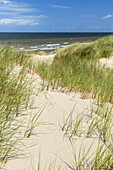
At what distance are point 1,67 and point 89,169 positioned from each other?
65.9 inches

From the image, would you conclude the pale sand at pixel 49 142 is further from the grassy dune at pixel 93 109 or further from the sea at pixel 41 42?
the sea at pixel 41 42

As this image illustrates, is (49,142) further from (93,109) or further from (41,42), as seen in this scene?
(41,42)

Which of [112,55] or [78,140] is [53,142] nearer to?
[78,140]

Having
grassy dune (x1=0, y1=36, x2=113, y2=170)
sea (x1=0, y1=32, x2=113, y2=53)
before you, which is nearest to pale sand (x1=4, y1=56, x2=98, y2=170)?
grassy dune (x1=0, y1=36, x2=113, y2=170)

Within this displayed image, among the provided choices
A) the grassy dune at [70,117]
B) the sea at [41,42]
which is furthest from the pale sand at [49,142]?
the sea at [41,42]

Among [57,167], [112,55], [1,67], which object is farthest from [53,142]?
[112,55]

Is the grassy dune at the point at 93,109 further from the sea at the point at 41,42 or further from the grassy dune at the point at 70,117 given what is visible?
the sea at the point at 41,42

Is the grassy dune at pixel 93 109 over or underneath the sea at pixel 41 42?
underneath

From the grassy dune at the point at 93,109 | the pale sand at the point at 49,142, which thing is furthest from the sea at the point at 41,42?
the pale sand at the point at 49,142

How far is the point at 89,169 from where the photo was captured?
4.57 feet

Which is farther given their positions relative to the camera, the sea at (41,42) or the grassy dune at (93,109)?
the sea at (41,42)

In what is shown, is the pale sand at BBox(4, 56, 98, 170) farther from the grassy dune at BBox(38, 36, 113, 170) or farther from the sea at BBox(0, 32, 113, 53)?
the sea at BBox(0, 32, 113, 53)

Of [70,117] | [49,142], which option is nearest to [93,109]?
[70,117]

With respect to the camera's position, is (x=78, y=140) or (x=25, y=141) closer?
(x=25, y=141)
